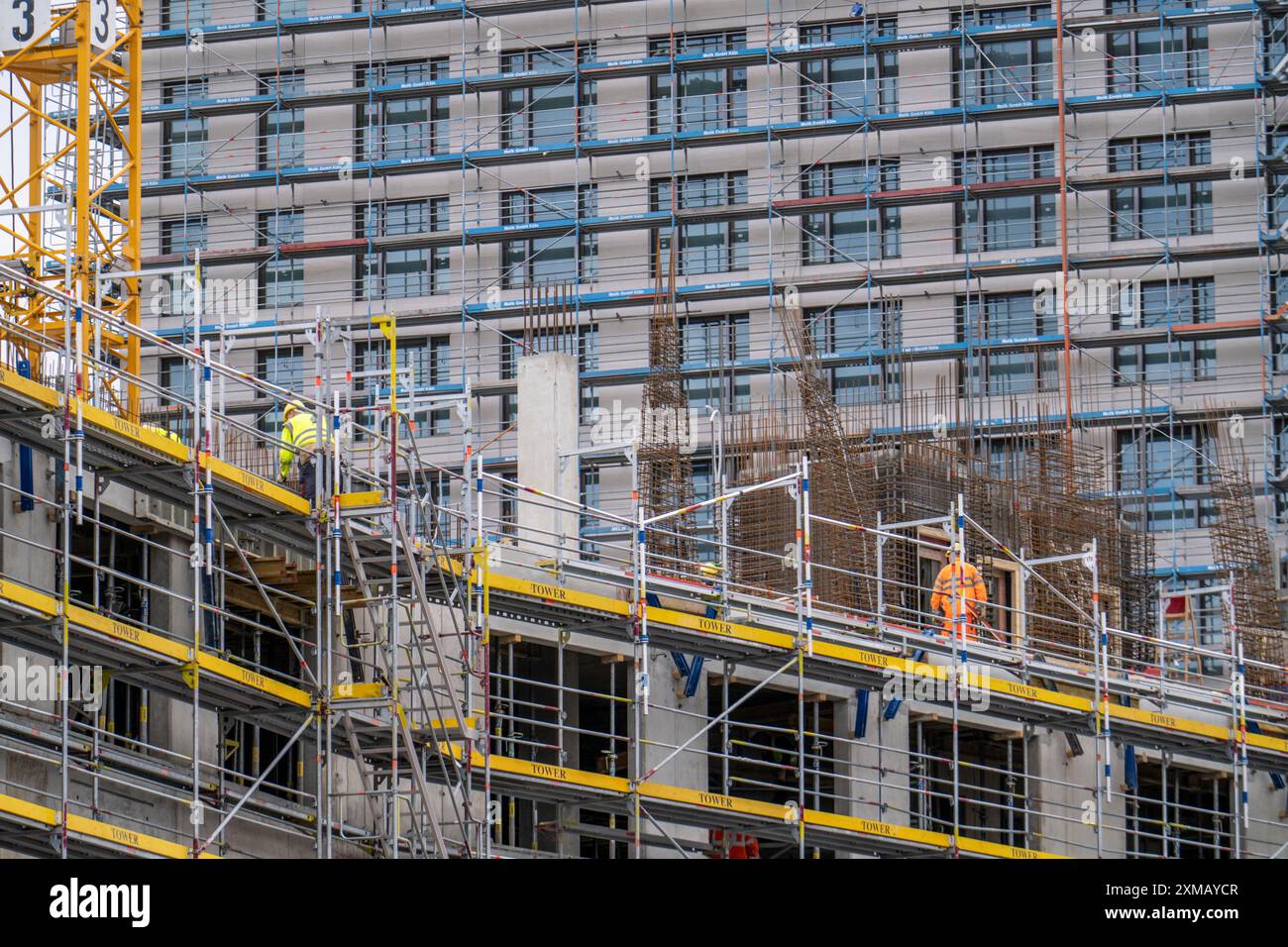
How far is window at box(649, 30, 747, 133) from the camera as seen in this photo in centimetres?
5816

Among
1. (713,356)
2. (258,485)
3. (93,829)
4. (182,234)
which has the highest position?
(182,234)

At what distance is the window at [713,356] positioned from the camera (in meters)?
55.8

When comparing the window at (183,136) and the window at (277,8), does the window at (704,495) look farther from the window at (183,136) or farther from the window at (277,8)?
the window at (277,8)

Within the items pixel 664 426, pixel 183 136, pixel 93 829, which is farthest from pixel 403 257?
pixel 93 829

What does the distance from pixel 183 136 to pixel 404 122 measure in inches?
208

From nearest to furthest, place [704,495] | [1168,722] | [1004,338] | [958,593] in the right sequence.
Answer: [958,593] → [1168,722] → [704,495] → [1004,338]

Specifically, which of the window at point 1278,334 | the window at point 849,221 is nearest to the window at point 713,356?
the window at point 849,221

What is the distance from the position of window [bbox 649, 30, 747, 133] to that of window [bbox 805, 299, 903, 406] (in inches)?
→ 191

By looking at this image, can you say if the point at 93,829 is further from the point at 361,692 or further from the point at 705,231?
the point at 705,231

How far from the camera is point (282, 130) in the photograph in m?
59.7

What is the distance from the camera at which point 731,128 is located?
188ft

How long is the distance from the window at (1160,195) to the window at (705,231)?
8086mm
